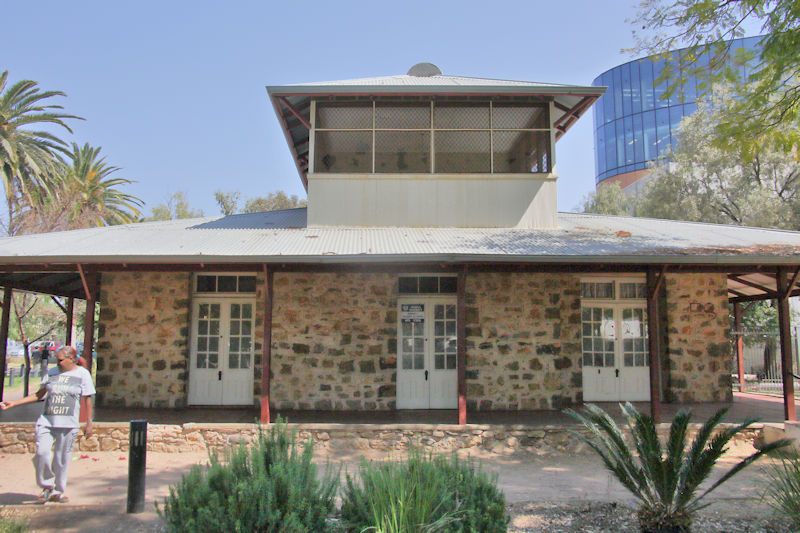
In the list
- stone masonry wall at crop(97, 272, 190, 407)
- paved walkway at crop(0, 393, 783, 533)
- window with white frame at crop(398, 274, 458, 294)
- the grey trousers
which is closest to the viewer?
paved walkway at crop(0, 393, 783, 533)

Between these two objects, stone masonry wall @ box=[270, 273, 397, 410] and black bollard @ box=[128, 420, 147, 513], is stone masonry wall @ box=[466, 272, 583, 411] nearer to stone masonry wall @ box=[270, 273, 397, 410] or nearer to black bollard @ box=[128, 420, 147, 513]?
stone masonry wall @ box=[270, 273, 397, 410]

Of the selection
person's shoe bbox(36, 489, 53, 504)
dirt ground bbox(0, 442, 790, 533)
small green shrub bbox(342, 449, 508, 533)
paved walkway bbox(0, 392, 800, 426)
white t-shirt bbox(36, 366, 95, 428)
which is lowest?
dirt ground bbox(0, 442, 790, 533)

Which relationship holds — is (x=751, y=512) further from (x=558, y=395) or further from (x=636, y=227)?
(x=636, y=227)

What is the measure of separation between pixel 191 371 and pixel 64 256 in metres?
3.18

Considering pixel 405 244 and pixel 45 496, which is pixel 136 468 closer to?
pixel 45 496

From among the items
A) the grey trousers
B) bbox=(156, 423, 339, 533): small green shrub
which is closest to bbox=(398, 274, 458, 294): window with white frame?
the grey trousers

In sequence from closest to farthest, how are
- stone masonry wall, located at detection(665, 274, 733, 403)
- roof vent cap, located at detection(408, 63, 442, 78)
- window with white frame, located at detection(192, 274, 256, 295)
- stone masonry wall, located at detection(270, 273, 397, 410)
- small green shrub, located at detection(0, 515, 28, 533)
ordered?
small green shrub, located at detection(0, 515, 28, 533)
stone masonry wall, located at detection(270, 273, 397, 410)
window with white frame, located at detection(192, 274, 256, 295)
stone masonry wall, located at detection(665, 274, 733, 403)
roof vent cap, located at detection(408, 63, 442, 78)

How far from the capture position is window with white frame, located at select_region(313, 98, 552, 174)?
10242 millimetres

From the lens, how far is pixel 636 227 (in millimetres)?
9984

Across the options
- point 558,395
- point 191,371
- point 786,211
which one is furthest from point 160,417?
point 786,211

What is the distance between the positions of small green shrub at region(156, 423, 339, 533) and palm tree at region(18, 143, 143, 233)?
19.9 metres

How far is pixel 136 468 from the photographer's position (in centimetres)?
507

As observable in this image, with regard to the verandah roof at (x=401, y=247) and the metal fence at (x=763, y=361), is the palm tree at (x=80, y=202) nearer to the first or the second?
the verandah roof at (x=401, y=247)

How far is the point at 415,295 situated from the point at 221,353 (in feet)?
11.7
